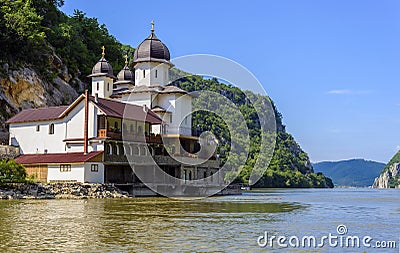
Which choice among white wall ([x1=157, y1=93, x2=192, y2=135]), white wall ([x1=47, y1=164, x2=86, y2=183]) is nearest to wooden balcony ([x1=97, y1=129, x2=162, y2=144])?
white wall ([x1=47, y1=164, x2=86, y2=183])

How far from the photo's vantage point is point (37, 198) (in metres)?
39.5

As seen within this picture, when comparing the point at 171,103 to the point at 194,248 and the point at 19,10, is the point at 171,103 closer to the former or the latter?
the point at 19,10

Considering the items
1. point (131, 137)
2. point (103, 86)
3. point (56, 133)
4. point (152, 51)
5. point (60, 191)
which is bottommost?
point (60, 191)

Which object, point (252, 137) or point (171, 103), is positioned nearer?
point (171, 103)

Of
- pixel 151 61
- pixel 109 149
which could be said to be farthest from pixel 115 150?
pixel 151 61

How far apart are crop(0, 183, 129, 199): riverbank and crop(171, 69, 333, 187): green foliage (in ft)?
154

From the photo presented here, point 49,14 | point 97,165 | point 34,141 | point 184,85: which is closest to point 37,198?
point 97,165

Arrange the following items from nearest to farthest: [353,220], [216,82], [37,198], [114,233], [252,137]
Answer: [114,233], [353,220], [37,198], [252,137], [216,82]

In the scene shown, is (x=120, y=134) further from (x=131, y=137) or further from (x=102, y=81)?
(x=102, y=81)

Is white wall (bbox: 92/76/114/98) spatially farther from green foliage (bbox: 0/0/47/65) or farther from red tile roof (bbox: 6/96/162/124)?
red tile roof (bbox: 6/96/162/124)

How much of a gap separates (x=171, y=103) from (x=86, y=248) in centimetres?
Result: 4147

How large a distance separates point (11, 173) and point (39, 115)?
11339 mm

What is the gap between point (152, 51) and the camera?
57.6 meters

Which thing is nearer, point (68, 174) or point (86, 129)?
point (68, 174)
